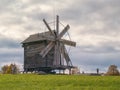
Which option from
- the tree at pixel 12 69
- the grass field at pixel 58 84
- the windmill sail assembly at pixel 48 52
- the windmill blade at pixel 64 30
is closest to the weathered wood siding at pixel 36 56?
the windmill sail assembly at pixel 48 52

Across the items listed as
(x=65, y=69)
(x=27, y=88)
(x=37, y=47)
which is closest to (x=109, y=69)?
(x=65, y=69)

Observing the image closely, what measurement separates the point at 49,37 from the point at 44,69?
19.2ft

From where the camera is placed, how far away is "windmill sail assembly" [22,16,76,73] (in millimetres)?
69562

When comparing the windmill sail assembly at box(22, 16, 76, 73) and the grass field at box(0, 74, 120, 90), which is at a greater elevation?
the windmill sail assembly at box(22, 16, 76, 73)

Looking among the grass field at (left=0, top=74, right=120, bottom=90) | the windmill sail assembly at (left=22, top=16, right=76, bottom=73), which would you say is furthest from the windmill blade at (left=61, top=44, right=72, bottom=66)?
the grass field at (left=0, top=74, right=120, bottom=90)

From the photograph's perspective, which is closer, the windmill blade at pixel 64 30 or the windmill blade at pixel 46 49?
the windmill blade at pixel 46 49

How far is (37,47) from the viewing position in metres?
72.1

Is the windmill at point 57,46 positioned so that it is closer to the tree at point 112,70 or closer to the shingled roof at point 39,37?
the shingled roof at point 39,37

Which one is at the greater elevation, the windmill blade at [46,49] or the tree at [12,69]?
the windmill blade at [46,49]

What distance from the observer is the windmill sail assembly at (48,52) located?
228 feet

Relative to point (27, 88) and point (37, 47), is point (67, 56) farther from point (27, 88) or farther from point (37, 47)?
point (27, 88)

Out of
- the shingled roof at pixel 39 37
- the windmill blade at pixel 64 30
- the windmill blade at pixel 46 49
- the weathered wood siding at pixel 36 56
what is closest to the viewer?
the windmill blade at pixel 46 49

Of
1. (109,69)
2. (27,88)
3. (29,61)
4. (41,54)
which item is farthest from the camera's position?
(29,61)

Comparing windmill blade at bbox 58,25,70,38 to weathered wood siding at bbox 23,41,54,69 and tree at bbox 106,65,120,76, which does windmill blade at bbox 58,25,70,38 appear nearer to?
weathered wood siding at bbox 23,41,54,69
